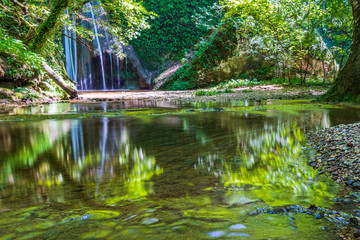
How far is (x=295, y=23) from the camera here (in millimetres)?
12547

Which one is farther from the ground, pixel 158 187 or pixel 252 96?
pixel 252 96

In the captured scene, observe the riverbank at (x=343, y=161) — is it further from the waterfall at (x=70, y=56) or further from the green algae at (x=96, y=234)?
the waterfall at (x=70, y=56)

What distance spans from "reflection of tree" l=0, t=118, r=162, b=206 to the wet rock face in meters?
1.45

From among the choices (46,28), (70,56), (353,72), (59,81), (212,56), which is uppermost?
(70,56)

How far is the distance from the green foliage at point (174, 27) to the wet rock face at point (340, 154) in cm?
2137

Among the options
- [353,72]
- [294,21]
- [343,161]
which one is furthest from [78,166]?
[294,21]

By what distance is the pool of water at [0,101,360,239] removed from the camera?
4.09 feet

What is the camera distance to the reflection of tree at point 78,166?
174cm

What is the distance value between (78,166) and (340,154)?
2.44 meters

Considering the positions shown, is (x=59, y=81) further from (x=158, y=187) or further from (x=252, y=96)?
(x=158, y=187)

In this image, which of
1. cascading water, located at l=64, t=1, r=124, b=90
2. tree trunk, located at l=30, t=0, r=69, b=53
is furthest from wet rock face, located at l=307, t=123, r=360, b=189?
cascading water, located at l=64, t=1, r=124, b=90

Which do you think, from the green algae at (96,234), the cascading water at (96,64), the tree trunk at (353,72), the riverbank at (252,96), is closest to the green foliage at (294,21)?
the riverbank at (252,96)

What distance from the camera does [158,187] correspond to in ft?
5.93

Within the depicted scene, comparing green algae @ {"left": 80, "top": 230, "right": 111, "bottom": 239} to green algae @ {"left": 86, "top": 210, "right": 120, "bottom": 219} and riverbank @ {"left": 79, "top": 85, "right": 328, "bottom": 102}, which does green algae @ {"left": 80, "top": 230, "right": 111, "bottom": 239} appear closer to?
green algae @ {"left": 86, "top": 210, "right": 120, "bottom": 219}
